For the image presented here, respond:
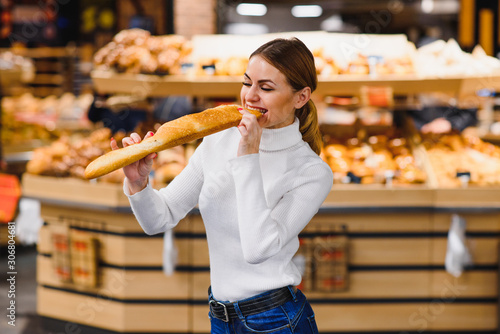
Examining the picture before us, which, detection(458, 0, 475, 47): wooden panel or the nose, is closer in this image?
the nose

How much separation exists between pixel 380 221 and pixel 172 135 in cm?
279

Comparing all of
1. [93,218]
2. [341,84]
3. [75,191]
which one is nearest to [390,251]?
[341,84]

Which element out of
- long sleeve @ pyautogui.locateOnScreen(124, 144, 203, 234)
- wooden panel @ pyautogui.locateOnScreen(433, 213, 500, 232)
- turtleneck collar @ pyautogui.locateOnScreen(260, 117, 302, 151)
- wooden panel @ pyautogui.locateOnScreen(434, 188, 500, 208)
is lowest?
wooden panel @ pyautogui.locateOnScreen(433, 213, 500, 232)

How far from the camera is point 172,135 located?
1673 mm

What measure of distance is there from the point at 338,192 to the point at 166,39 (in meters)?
1.84

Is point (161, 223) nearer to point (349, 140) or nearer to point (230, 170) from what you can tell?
point (230, 170)

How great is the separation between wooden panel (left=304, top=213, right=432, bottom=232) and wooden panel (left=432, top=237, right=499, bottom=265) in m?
0.15

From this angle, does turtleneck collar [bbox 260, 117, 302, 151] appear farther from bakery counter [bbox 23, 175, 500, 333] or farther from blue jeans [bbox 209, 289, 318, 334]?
bakery counter [bbox 23, 175, 500, 333]

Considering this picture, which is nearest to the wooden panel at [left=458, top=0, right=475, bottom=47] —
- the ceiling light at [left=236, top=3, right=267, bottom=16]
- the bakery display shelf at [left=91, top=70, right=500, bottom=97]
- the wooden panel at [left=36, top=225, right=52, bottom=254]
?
Result: the ceiling light at [left=236, top=3, right=267, bottom=16]

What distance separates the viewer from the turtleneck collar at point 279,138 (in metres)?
1.74

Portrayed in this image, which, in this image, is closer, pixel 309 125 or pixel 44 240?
pixel 309 125

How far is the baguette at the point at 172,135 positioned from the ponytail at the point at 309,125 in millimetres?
242

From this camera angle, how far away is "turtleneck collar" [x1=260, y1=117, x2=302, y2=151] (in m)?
1.74

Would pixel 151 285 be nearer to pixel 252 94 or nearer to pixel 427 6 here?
pixel 252 94
